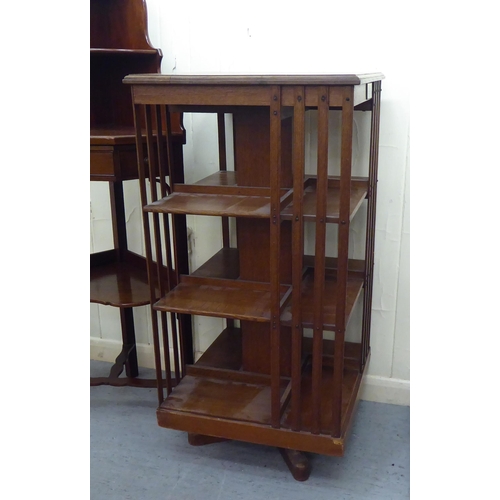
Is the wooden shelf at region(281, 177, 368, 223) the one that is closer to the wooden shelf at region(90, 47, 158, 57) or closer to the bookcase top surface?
the bookcase top surface

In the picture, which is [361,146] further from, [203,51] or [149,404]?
[149,404]

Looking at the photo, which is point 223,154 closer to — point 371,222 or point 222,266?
point 222,266

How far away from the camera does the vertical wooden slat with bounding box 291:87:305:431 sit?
4.76 feet

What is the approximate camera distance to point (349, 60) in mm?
1936

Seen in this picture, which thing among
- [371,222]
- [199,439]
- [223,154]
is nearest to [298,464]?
[199,439]

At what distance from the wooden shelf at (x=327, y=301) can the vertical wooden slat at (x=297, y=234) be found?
0.06 meters

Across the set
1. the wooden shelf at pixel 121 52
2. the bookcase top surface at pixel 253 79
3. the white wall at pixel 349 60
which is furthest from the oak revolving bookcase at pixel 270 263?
the wooden shelf at pixel 121 52

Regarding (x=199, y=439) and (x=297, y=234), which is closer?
(x=297, y=234)

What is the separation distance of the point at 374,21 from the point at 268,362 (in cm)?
122

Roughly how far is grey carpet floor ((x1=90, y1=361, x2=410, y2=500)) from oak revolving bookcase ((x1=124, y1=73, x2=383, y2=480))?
3.0 inches

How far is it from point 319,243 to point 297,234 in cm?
7

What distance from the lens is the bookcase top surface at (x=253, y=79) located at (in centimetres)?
139
